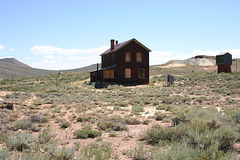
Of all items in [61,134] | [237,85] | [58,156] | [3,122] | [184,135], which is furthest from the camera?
[237,85]

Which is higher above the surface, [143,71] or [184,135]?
[143,71]

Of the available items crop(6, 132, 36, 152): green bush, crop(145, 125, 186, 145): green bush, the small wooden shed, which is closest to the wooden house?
the small wooden shed

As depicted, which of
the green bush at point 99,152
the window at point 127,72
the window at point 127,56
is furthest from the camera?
the window at point 127,72

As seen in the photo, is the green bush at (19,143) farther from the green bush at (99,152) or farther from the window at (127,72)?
the window at (127,72)

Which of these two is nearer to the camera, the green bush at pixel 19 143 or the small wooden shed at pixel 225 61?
the green bush at pixel 19 143

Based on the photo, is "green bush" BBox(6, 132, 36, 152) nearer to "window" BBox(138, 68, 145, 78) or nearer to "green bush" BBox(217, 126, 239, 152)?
"green bush" BBox(217, 126, 239, 152)

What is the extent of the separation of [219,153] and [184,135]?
1352 millimetres

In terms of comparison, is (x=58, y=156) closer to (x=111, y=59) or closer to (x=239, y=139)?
(x=239, y=139)

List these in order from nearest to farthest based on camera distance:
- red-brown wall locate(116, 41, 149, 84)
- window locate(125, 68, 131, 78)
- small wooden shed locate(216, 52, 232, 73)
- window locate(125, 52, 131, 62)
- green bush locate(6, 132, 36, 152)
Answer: green bush locate(6, 132, 36, 152) < red-brown wall locate(116, 41, 149, 84) < window locate(125, 52, 131, 62) < window locate(125, 68, 131, 78) < small wooden shed locate(216, 52, 232, 73)

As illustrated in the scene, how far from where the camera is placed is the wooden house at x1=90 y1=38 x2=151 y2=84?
31.4 metres

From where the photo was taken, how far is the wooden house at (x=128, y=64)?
31422mm

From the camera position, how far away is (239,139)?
602 centimetres

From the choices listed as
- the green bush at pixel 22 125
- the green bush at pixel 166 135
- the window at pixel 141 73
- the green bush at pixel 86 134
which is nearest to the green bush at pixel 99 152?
the green bush at pixel 86 134

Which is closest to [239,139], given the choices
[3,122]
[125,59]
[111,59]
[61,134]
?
[61,134]
